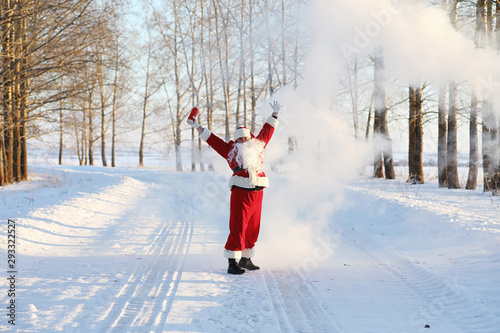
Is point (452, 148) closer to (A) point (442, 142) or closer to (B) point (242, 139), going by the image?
(A) point (442, 142)

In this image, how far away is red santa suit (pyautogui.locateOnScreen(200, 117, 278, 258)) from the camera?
5152 millimetres

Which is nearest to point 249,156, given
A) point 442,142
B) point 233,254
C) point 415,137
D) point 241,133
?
point 241,133

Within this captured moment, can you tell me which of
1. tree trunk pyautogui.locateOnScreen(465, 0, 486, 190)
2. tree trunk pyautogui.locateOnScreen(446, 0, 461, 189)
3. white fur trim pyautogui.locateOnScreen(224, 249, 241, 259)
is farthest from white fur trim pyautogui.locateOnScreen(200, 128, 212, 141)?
tree trunk pyautogui.locateOnScreen(446, 0, 461, 189)

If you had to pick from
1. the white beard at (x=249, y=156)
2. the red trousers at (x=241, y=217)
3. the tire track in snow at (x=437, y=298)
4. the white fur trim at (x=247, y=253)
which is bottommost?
the tire track in snow at (x=437, y=298)

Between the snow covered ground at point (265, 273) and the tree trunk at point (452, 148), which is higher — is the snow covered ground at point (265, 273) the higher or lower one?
the lower one

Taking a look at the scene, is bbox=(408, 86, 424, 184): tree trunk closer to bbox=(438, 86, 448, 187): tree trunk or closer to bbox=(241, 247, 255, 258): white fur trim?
bbox=(438, 86, 448, 187): tree trunk

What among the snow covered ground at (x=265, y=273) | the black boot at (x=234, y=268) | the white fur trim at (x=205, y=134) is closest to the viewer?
the snow covered ground at (x=265, y=273)

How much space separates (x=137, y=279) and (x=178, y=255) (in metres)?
1.24

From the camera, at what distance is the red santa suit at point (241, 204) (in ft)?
16.9

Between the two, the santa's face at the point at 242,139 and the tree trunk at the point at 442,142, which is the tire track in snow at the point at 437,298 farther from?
the tree trunk at the point at 442,142

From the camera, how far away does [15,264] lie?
5078 millimetres

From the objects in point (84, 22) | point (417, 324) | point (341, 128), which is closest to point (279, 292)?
point (417, 324)

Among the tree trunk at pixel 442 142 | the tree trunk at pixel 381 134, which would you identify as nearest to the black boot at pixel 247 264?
the tree trunk at pixel 442 142

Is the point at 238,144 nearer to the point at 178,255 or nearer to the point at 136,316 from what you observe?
the point at 178,255
